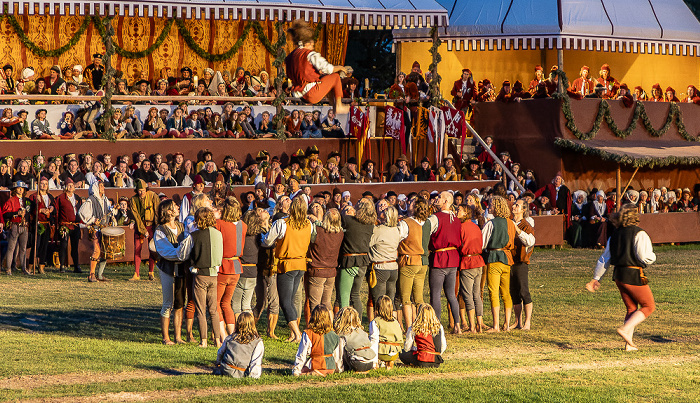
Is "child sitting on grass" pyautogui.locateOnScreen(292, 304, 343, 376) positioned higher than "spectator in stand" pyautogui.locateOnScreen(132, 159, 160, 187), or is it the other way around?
"spectator in stand" pyautogui.locateOnScreen(132, 159, 160, 187)

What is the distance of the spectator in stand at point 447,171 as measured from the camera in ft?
85.1

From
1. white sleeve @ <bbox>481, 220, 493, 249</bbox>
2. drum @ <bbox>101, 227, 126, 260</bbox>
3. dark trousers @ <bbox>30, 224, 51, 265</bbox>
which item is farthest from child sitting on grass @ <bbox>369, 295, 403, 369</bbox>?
dark trousers @ <bbox>30, 224, 51, 265</bbox>

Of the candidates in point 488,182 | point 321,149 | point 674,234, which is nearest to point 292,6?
point 321,149

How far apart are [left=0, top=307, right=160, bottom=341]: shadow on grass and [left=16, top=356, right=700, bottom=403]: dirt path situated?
8.92 feet

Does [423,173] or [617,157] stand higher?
[617,157]

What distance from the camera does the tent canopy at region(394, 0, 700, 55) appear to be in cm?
3123

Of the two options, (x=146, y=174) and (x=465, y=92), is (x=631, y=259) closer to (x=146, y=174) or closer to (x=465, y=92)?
(x=146, y=174)

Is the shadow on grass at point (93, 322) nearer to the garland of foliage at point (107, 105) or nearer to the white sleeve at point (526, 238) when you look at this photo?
the white sleeve at point (526, 238)

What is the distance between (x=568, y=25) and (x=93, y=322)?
20.5 meters

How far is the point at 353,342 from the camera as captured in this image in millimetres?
10812

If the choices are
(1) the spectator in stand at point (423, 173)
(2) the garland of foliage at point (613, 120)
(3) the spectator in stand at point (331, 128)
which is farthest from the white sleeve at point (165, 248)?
(2) the garland of foliage at point (613, 120)

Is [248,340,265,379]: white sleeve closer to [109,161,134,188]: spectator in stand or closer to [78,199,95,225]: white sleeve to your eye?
[78,199,95,225]: white sleeve

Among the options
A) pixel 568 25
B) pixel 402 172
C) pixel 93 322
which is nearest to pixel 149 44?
pixel 402 172

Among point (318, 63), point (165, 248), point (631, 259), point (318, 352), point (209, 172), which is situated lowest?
point (318, 352)
